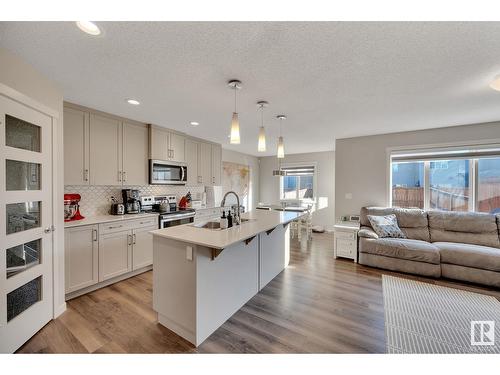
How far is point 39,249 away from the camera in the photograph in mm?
1915

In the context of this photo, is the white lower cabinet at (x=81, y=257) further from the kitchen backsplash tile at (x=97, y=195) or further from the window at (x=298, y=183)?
the window at (x=298, y=183)

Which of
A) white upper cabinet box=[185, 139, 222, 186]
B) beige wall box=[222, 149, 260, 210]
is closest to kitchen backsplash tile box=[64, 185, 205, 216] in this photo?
white upper cabinet box=[185, 139, 222, 186]

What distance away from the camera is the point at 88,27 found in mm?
1307

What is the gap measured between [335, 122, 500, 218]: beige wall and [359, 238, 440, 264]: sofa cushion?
102 centimetres

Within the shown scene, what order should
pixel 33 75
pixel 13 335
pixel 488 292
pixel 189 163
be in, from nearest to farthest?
1. pixel 13 335
2. pixel 33 75
3. pixel 488 292
4. pixel 189 163

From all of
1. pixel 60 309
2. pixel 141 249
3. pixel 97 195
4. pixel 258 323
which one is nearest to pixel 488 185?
pixel 258 323

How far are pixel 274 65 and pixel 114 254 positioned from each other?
294 centimetres

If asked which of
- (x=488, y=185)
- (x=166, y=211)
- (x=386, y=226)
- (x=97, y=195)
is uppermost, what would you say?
(x=488, y=185)

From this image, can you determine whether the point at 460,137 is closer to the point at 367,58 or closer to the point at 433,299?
the point at 433,299

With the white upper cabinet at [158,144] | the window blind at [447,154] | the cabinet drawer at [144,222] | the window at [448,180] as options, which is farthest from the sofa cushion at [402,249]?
the white upper cabinet at [158,144]

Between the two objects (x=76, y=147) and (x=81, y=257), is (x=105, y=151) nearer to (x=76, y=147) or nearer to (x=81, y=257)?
(x=76, y=147)

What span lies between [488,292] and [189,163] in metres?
4.87

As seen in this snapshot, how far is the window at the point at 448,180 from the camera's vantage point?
11.2 feet
